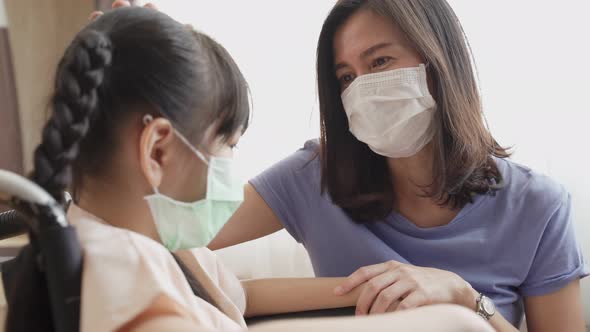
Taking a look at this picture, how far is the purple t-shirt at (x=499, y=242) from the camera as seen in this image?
129 centimetres

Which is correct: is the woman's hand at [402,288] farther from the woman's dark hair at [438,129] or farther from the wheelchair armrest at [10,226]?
the wheelchair armrest at [10,226]

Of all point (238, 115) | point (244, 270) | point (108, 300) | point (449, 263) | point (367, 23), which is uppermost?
point (367, 23)

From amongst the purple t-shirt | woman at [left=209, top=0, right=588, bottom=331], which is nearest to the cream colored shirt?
woman at [left=209, top=0, right=588, bottom=331]

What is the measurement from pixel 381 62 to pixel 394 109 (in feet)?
0.36

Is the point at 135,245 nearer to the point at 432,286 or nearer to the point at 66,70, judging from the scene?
the point at 66,70

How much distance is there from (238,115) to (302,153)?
26.2 inches

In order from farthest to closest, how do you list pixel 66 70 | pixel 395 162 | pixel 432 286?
pixel 395 162 < pixel 432 286 < pixel 66 70

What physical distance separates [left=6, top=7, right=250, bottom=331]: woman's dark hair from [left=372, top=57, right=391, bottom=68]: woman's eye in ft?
1.53

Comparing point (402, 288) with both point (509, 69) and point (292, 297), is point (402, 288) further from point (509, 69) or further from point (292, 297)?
point (509, 69)

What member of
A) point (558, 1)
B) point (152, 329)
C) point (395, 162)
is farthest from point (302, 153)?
point (152, 329)

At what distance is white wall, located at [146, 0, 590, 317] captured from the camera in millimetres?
1671

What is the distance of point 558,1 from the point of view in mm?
1663

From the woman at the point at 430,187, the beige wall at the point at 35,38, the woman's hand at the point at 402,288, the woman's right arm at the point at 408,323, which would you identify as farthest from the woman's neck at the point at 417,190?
the beige wall at the point at 35,38

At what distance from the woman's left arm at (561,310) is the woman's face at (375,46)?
602mm
